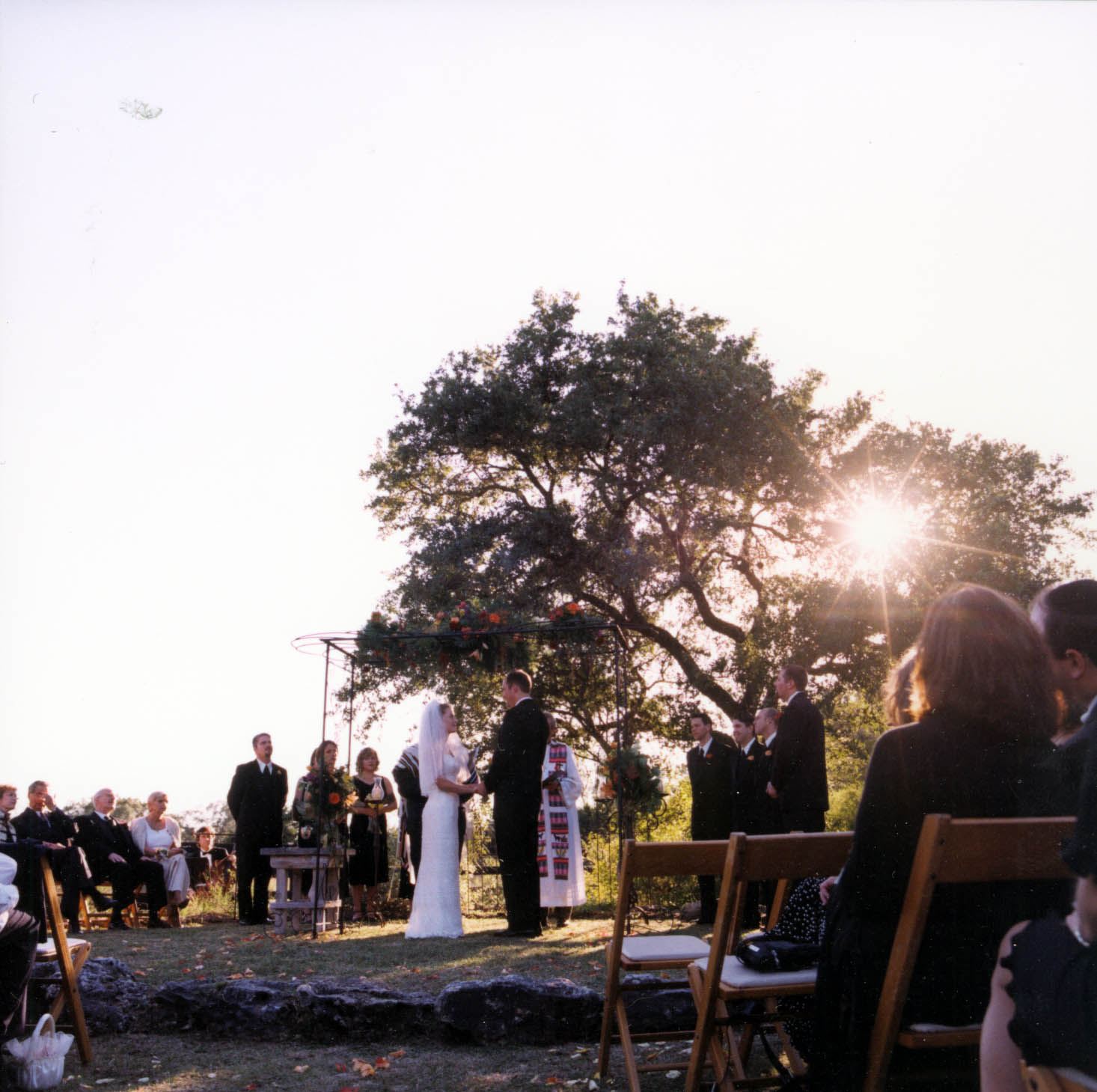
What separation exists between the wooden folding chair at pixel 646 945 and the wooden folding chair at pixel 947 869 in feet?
3.76

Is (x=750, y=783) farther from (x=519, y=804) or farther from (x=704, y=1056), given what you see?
(x=704, y=1056)

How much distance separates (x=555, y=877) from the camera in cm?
1123

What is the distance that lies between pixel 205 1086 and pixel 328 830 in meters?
6.74

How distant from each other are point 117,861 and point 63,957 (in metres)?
7.64

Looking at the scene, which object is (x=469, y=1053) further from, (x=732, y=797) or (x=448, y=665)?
(x=448, y=665)

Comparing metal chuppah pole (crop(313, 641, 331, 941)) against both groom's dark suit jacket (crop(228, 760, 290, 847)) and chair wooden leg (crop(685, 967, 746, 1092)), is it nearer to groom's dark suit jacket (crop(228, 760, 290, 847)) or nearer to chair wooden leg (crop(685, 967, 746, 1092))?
groom's dark suit jacket (crop(228, 760, 290, 847))

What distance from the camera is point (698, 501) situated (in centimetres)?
1928

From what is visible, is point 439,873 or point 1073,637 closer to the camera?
point 1073,637

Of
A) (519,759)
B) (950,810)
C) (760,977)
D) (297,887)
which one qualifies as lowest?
(297,887)

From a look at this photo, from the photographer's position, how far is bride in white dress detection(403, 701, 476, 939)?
9797 mm

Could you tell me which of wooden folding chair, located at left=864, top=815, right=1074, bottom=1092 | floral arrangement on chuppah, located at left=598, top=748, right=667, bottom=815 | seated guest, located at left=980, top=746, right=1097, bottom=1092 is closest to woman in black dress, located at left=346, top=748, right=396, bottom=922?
floral arrangement on chuppah, located at left=598, top=748, right=667, bottom=815

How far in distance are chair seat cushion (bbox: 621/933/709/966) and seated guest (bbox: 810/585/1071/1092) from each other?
1.32 metres

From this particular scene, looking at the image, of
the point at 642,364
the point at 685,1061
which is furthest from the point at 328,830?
the point at 642,364

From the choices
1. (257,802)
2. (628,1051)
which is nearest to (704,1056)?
(628,1051)
